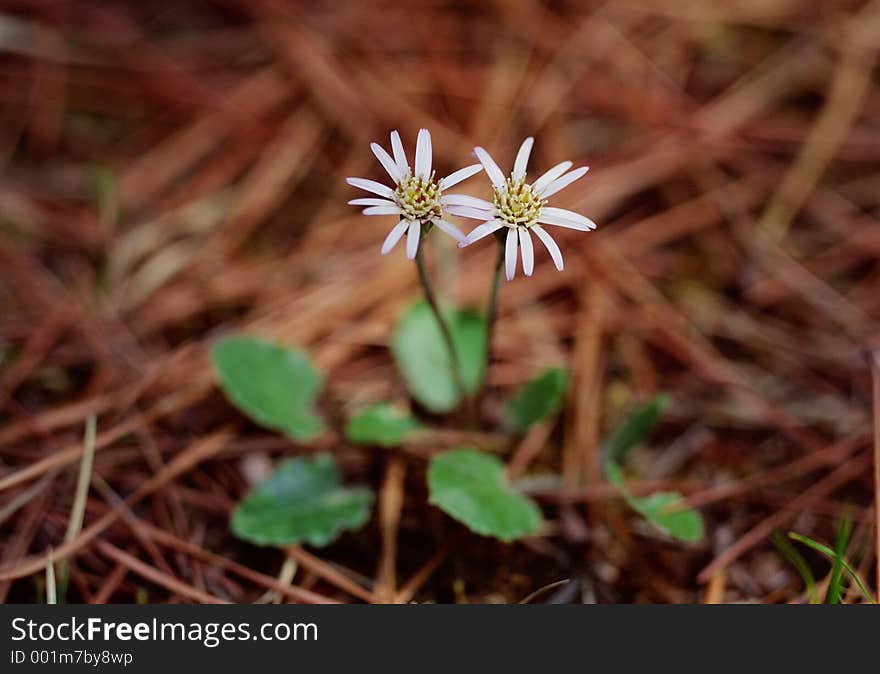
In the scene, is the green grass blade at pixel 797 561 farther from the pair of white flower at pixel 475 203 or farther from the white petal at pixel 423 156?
the white petal at pixel 423 156

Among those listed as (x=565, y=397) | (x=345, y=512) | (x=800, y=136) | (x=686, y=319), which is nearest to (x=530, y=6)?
(x=800, y=136)

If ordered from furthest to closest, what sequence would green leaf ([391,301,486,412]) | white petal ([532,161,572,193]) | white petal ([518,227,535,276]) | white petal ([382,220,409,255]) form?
green leaf ([391,301,486,412]) → white petal ([532,161,572,193]) → white petal ([518,227,535,276]) → white petal ([382,220,409,255])

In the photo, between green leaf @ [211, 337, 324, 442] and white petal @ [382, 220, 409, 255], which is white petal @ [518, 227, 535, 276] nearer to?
white petal @ [382, 220, 409, 255]

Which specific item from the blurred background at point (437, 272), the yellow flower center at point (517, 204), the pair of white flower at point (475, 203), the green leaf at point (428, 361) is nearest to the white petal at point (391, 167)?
the pair of white flower at point (475, 203)

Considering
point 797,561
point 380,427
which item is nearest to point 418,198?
point 380,427

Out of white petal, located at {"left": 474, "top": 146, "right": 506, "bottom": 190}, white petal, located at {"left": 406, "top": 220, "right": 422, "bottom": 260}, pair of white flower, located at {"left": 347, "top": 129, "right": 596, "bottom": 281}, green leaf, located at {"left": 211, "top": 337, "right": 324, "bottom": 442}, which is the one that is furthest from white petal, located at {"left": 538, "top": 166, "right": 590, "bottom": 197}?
green leaf, located at {"left": 211, "top": 337, "right": 324, "bottom": 442}

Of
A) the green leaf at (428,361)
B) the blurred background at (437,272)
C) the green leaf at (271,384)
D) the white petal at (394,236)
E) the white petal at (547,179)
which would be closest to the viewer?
the white petal at (394,236)
